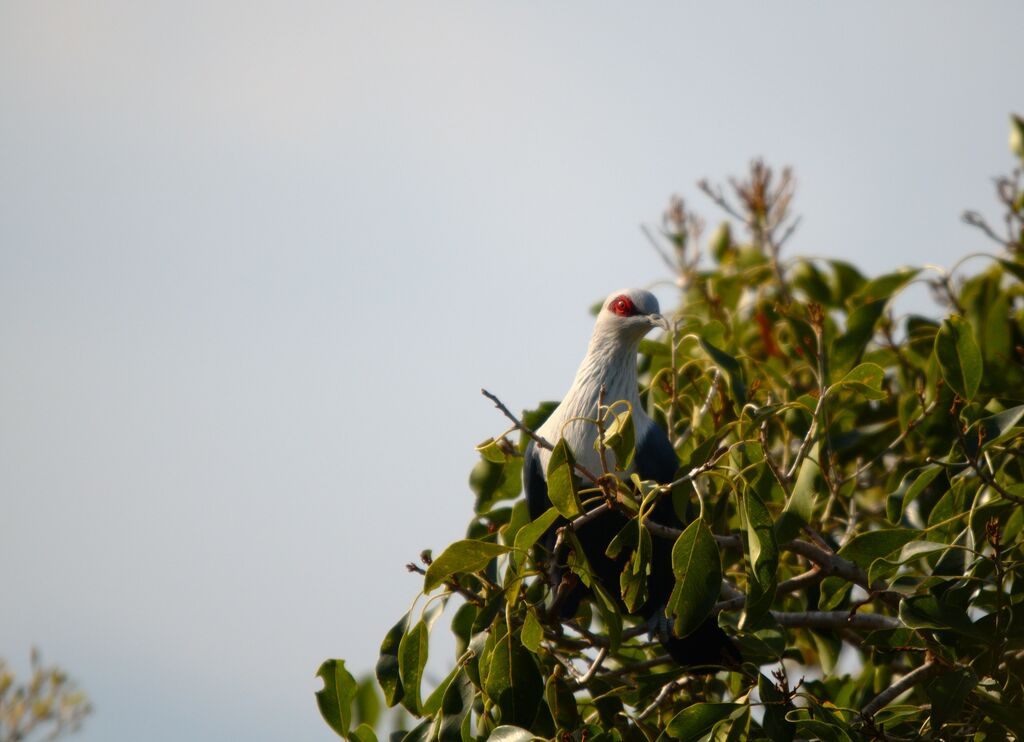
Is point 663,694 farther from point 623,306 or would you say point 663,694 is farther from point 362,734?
point 623,306

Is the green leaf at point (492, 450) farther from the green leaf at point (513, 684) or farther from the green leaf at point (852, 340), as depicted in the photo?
the green leaf at point (852, 340)

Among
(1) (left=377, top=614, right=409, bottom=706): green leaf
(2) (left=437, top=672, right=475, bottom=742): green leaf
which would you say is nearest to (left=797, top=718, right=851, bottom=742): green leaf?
(2) (left=437, top=672, right=475, bottom=742): green leaf

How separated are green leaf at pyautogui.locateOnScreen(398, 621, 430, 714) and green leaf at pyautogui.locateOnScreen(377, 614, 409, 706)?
3.6 inches

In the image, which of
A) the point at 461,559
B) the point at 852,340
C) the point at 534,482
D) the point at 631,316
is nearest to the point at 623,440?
the point at 461,559

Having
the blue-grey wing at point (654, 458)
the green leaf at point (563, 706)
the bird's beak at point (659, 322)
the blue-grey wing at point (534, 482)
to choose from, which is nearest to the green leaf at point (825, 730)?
the green leaf at point (563, 706)

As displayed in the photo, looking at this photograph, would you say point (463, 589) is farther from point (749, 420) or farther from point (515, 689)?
point (749, 420)

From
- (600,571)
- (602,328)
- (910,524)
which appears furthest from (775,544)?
(602,328)

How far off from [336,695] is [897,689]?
5.26 ft

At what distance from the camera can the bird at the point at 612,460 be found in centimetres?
386

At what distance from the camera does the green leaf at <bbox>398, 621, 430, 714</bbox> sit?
118 inches

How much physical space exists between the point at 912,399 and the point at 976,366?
0.79m

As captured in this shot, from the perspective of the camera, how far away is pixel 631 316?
15.6 ft

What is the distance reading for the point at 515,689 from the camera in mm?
2848

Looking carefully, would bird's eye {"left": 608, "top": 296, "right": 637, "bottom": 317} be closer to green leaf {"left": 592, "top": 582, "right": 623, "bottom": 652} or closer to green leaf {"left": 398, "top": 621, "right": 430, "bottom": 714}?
green leaf {"left": 592, "top": 582, "right": 623, "bottom": 652}
